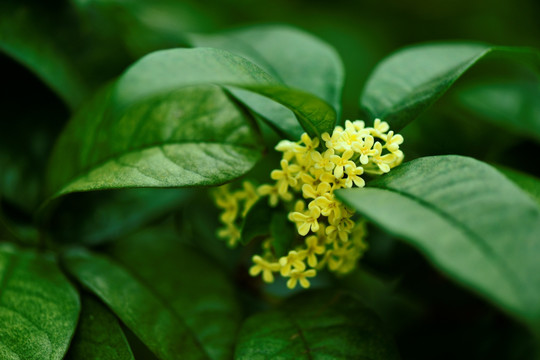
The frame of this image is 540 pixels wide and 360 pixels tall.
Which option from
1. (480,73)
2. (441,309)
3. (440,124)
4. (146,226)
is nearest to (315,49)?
(440,124)

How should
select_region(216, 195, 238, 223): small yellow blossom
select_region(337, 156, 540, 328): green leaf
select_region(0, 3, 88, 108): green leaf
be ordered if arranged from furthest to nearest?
select_region(0, 3, 88, 108): green leaf
select_region(216, 195, 238, 223): small yellow blossom
select_region(337, 156, 540, 328): green leaf

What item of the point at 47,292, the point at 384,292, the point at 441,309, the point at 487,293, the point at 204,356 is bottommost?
the point at 384,292

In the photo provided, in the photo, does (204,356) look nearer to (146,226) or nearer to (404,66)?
(146,226)

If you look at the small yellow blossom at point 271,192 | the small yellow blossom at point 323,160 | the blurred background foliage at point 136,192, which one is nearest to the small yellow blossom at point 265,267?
the small yellow blossom at point 271,192

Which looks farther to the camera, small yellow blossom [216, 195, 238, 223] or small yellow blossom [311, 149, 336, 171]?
small yellow blossom [216, 195, 238, 223]

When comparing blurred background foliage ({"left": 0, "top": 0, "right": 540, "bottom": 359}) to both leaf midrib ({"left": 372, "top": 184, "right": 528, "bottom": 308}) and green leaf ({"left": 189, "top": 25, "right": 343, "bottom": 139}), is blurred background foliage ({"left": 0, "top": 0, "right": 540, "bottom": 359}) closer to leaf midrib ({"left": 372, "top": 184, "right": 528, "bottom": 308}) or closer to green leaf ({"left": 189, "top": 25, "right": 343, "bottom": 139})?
green leaf ({"left": 189, "top": 25, "right": 343, "bottom": 139})

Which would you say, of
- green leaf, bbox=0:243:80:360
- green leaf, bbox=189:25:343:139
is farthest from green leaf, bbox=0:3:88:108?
green leaf, bbox=0:243:80:360
